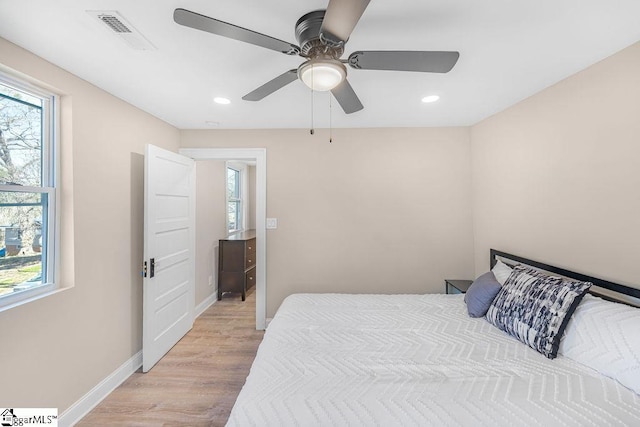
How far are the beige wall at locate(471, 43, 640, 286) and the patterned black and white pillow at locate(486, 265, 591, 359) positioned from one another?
393 millimetres

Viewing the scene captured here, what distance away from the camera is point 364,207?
329 cm

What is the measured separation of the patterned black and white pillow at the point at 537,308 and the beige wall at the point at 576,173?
393mm

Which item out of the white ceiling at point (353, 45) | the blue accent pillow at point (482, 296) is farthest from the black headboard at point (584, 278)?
the white ceiling at point (353, 45)

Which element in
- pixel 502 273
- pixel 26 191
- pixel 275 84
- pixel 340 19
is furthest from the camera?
pixel 502 273

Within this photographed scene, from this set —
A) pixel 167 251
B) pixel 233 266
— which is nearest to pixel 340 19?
pixel 167 251

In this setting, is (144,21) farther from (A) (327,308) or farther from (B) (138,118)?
(A) (327,308)

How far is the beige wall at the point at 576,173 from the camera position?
5.35 feet

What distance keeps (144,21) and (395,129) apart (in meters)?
2.59

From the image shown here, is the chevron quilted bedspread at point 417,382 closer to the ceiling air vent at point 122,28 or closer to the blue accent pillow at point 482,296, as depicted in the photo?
the blue accent pillow at point 482,296

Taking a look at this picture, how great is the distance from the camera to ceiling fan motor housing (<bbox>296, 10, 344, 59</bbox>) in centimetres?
128

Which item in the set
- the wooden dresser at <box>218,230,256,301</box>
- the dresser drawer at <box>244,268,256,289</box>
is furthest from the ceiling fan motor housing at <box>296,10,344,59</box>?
the dresser drawer at <box>244,268,256,289</box>

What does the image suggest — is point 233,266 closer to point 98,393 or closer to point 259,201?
point 259,201

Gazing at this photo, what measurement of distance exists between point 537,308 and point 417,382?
0.93m

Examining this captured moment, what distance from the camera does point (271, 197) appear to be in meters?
3.31
